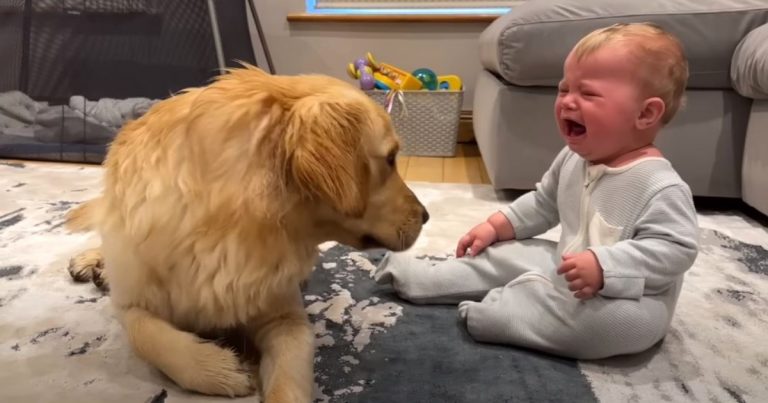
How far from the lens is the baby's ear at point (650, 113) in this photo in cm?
97

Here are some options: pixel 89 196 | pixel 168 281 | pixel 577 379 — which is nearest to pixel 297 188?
pixel 168 281

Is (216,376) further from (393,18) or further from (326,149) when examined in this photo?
(393,18)

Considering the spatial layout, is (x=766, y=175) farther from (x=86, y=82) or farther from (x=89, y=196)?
(x=86, y=82)

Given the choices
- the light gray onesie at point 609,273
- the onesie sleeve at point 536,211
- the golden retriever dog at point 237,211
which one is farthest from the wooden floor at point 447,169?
the golden retriever dog at point 237,211

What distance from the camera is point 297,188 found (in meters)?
0.84

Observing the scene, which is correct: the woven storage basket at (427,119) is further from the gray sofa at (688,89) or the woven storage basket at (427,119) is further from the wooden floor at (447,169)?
the gray sofa at (688,89)

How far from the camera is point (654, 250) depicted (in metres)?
0.93

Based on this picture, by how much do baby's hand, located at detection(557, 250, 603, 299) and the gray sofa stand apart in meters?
0.94

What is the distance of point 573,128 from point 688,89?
936 mm

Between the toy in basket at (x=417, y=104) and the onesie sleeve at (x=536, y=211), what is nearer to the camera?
the onesie sleeve at (x=536, y=211)

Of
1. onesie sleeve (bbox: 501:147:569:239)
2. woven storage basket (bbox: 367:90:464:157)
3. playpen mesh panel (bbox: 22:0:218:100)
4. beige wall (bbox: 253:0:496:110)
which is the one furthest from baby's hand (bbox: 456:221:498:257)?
beige wall (bbox: 253:0:496:110)

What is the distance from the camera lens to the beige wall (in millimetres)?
2992

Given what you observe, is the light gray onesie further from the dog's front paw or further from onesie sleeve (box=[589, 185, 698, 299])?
the dog's front paw

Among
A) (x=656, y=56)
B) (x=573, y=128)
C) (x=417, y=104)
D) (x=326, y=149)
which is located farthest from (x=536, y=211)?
(x=417, y=104)
